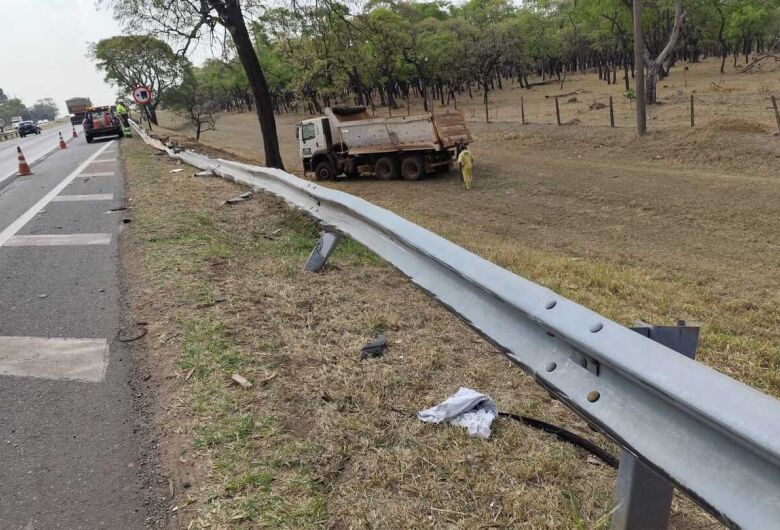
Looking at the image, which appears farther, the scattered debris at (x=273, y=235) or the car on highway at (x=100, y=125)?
the car on highway at (x=100, y=125)

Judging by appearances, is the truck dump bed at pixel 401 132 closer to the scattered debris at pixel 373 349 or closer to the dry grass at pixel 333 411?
the dry grass at pixel 333 411

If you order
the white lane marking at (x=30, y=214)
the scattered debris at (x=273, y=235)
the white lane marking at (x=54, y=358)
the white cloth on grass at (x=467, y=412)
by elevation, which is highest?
the white lane marking at (x=30, y=214)

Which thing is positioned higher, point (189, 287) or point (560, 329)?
point (560, 329)

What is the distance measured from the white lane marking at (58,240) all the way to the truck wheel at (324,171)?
12.7 m

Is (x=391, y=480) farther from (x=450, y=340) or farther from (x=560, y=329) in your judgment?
(x=450, y=340)

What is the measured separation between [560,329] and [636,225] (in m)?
10.00

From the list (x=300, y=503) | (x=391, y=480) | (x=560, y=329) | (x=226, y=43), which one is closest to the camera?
(x=560, y=329)

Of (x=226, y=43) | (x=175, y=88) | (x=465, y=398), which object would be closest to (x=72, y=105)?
(x=175, y=88)

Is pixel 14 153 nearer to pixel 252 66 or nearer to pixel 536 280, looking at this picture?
pixel 252 66

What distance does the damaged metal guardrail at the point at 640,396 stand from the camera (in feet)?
4.32

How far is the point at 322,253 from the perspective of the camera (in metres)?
4.96

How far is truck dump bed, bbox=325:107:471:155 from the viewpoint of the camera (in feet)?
57.0

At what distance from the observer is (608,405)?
1.79 m

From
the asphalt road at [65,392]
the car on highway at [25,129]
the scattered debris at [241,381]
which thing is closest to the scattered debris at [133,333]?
the asphalt road at [65,392]
